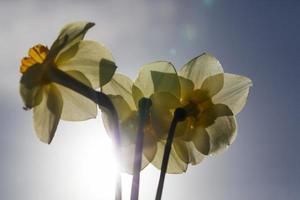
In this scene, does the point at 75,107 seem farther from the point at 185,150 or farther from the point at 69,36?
the point at 185,150

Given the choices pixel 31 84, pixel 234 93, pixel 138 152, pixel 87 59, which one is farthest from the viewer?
pixel 234 93

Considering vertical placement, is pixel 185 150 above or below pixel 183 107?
below

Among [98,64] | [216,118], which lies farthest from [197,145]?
[98,64]

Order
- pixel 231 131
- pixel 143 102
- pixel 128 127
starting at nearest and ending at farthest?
pixel 143 102 → pixel 128 127 → pixel 231 131

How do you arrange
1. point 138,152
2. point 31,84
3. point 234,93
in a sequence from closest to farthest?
point 138,152 < point 31,84 < point 234,93

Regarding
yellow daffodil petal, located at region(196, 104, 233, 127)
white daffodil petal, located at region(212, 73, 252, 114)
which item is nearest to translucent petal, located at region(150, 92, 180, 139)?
yellow daffodil petal, located at region(196, 104, 233, 127)

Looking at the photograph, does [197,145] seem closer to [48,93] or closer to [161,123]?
[161,123]

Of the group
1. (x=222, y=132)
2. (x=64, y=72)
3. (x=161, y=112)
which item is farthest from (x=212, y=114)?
(x=64, y=72)
